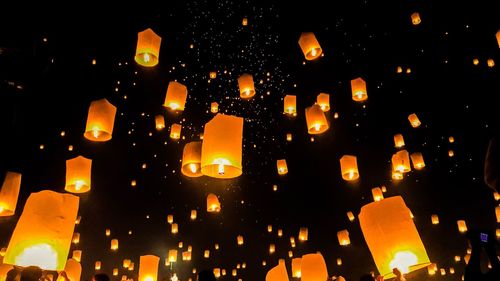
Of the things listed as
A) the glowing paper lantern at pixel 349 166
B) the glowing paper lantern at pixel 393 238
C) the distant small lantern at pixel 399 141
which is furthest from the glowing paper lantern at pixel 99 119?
the distant small lantern at pixel 399 141

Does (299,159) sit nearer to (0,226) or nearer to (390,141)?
(390,141)

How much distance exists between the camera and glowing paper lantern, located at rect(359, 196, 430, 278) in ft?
9.18

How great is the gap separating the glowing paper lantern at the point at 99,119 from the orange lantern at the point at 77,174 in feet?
1.34

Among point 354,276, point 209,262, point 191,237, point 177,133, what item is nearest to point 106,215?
point 191,237

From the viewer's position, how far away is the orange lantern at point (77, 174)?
4605 millimetres

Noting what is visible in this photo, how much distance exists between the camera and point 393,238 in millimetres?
2834

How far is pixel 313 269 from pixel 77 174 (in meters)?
2.85

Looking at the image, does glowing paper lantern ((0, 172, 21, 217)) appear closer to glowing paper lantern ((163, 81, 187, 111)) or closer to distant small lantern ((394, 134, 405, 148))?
glowing paper lantern ((163, 81, 187, 111))

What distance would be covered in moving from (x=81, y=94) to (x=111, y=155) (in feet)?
7.34

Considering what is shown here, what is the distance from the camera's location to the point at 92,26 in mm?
6312

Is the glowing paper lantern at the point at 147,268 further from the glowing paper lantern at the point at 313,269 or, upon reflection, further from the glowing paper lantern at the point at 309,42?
the glowing paper lantern at the point at 309,42

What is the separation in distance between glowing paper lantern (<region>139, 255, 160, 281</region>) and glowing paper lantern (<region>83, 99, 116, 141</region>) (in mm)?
2656

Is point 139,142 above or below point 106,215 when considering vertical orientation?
above

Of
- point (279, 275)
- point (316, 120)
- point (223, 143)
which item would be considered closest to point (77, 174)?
point (223, 143)
